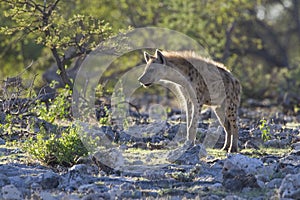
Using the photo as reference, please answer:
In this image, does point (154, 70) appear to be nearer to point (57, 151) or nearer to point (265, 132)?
point (265, 132)

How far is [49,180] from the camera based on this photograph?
8656mm

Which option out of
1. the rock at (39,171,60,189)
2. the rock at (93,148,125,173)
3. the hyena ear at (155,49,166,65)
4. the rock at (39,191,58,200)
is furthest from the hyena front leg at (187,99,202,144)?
the rock at (39,191,58,200)

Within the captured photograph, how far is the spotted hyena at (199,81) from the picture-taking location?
41.0 feet

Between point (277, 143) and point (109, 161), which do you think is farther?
point (277, 143)

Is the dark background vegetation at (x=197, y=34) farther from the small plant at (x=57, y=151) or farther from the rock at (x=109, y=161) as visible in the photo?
the rock at (x=109, y=161)

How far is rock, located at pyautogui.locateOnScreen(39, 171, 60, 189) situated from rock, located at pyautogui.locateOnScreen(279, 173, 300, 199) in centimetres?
274

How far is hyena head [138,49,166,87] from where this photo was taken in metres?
12.6

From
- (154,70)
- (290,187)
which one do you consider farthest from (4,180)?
(154,70)

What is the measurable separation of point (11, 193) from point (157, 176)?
2169mm

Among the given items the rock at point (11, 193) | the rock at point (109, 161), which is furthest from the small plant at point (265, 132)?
the rock at point (11, 193)

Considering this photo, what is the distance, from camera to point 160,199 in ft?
26.2

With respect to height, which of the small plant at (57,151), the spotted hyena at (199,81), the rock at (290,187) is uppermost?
the spotted hyena at (199,81)

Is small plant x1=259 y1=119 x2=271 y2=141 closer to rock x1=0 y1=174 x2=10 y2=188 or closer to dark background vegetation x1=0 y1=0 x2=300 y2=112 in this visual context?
rock x1=0 y1=174 x2=10 y2=188

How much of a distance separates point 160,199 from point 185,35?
19787mm
